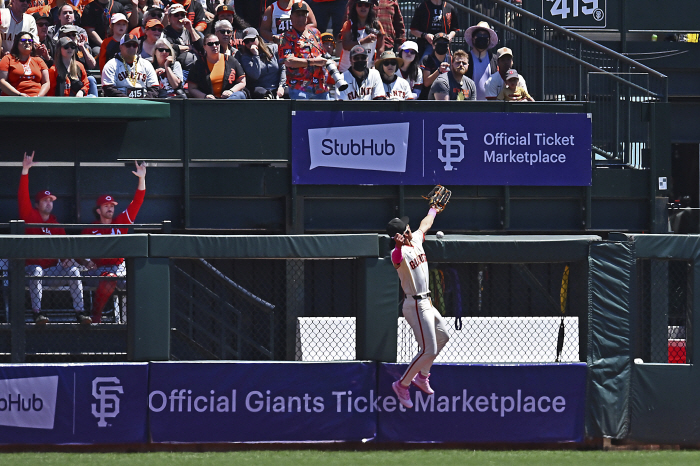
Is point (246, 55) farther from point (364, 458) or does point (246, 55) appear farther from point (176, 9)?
point (364, 458)

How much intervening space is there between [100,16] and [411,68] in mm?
4377

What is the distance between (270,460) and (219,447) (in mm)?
607

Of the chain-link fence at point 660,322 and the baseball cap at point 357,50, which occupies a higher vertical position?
the baseball cap at point 357,50

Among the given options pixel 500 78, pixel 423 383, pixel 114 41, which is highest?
pixel 114 41

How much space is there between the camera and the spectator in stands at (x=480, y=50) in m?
13.5

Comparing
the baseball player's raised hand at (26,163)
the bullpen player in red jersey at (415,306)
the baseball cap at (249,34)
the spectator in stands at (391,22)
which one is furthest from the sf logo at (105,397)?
the spectator in stands at (391,22)

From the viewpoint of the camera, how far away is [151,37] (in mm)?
12859

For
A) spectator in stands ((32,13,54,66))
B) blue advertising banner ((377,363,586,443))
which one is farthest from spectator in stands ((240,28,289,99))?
blue advertising banner ((377,363,586,443))

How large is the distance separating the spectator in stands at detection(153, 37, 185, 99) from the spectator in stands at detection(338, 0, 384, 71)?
2.17 metres

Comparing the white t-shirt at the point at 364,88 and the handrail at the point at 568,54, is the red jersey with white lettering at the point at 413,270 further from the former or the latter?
the handrail at the point at 568,54

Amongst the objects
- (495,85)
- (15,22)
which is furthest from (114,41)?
(495,85)

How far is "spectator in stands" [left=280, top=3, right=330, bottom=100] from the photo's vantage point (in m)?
12.5

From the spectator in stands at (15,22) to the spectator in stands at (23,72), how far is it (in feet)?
2.76

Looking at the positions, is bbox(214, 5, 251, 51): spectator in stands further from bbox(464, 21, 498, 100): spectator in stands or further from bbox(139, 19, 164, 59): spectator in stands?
bbox(464, 21, 498, 100): spectator in stands
